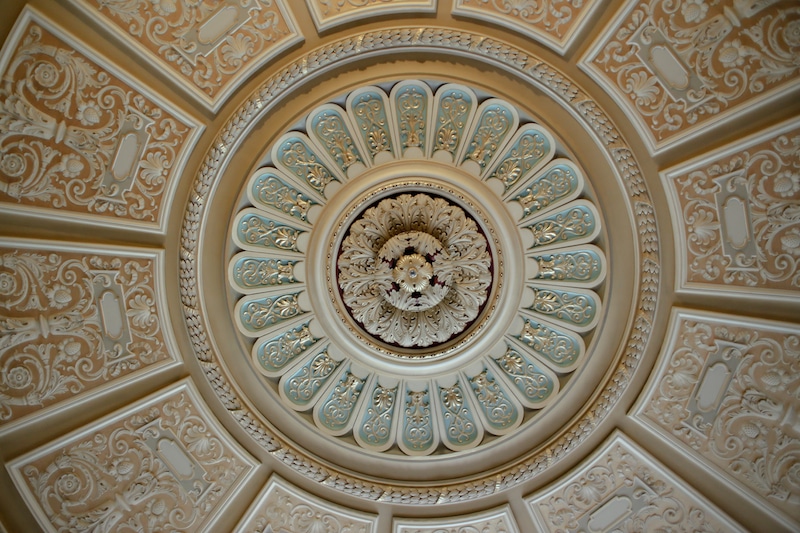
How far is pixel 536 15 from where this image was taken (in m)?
5.05

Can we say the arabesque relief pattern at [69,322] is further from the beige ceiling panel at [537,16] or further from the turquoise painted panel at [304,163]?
the beige ceiling panel at [537,16]

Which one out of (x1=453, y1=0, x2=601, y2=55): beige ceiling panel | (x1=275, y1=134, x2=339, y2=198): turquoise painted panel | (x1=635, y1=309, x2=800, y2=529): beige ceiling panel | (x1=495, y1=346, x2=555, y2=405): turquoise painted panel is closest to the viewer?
(x1=453, y1=0, x2=601, y2=55): beige ceiling panel

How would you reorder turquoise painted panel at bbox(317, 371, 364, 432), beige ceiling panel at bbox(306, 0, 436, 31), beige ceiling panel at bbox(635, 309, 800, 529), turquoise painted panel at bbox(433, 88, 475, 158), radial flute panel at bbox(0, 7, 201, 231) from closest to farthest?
radial flute panel at bbox(0, 7, 201, 231) < beige ceiling panel at bbox(306, 0, 436, 31) < beige ceiling panel at bbox(635, 309, 800, 529) < turquoise painted panel at bbox(433, 88, 475, 158) < turquoise painted panel at bbox(317, 371, 364, 432)

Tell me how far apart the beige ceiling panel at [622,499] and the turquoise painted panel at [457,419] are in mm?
922

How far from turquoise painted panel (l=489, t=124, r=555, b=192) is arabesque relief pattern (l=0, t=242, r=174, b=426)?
364cm

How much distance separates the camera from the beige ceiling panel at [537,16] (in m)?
4.98

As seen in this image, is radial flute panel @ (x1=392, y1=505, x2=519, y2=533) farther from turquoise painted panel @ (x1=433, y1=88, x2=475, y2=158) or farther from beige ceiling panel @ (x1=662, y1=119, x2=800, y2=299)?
turquoise painted panel @ (x1=433, y1=88, x2=475, y2=158)

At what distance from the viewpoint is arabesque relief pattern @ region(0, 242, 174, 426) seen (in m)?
5.29

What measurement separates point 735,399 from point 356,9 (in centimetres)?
519

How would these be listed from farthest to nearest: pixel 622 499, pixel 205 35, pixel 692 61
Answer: pixel 622 499
pixel 205 35
pixel 692 61

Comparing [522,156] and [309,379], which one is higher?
[522,156]

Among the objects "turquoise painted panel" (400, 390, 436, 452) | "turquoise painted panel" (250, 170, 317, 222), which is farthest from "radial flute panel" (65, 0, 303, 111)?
"turquoise painted panel" (400, 390, 436, 452)

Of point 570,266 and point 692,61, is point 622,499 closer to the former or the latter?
point 570,266

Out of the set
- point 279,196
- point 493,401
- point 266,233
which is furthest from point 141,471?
point 493,401
